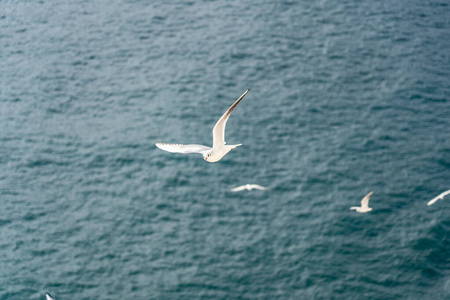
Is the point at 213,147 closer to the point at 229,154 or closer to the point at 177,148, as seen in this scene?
the point at 177,148

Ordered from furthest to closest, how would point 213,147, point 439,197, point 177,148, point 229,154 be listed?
point 229,154 < point 439,197 < point 177,148 < point 213,147

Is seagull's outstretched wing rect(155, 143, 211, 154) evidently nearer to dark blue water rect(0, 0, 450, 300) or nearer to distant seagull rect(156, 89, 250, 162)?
distant seagull rect(156, 89, 250, 162)

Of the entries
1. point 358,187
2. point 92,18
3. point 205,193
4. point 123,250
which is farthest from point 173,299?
point 92,18

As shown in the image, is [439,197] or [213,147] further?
[439,197]

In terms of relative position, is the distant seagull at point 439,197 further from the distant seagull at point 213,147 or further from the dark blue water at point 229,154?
the distant seagull at point 213,147

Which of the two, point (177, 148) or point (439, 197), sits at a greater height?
point (177, 148)

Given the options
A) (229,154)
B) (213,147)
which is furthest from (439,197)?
(213,147)

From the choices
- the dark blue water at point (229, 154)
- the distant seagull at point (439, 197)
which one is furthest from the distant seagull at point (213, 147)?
the distant seagull at point (439, 197)

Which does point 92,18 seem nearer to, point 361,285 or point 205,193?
point 205,193
